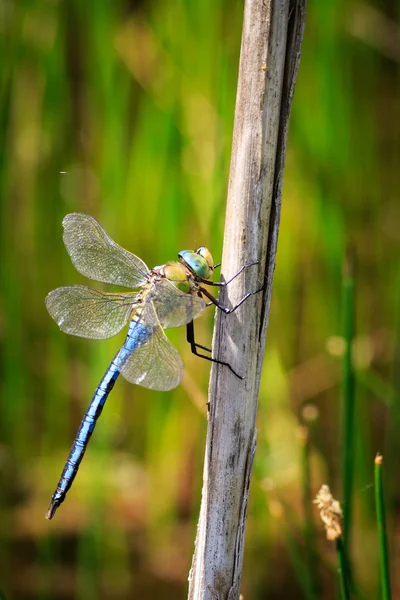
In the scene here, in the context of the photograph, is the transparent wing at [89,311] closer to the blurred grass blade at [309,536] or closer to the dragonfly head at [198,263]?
the dragonfly head at [198,263]

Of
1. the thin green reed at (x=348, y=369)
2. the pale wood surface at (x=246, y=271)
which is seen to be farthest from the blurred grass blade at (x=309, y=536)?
the pale wood surface at (x=246, y=271)

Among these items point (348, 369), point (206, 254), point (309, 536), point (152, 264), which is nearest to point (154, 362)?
point (206, 254)

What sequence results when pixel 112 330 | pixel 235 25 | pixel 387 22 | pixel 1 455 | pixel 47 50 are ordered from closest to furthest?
pixel 112 330 < pixel 235 25 < pixel 47 50 < pixel 1 455 < pixel 387 22

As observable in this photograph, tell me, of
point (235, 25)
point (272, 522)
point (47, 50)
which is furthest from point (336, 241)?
point (47, 50)

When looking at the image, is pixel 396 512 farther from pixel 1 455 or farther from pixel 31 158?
pixel 31 158

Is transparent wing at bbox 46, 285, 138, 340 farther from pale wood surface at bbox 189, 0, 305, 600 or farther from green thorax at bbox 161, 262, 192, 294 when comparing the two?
pale wood surface at bbox 189, 0, 305, 600

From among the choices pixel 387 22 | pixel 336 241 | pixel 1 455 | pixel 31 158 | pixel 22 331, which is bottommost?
pixel 1 455
